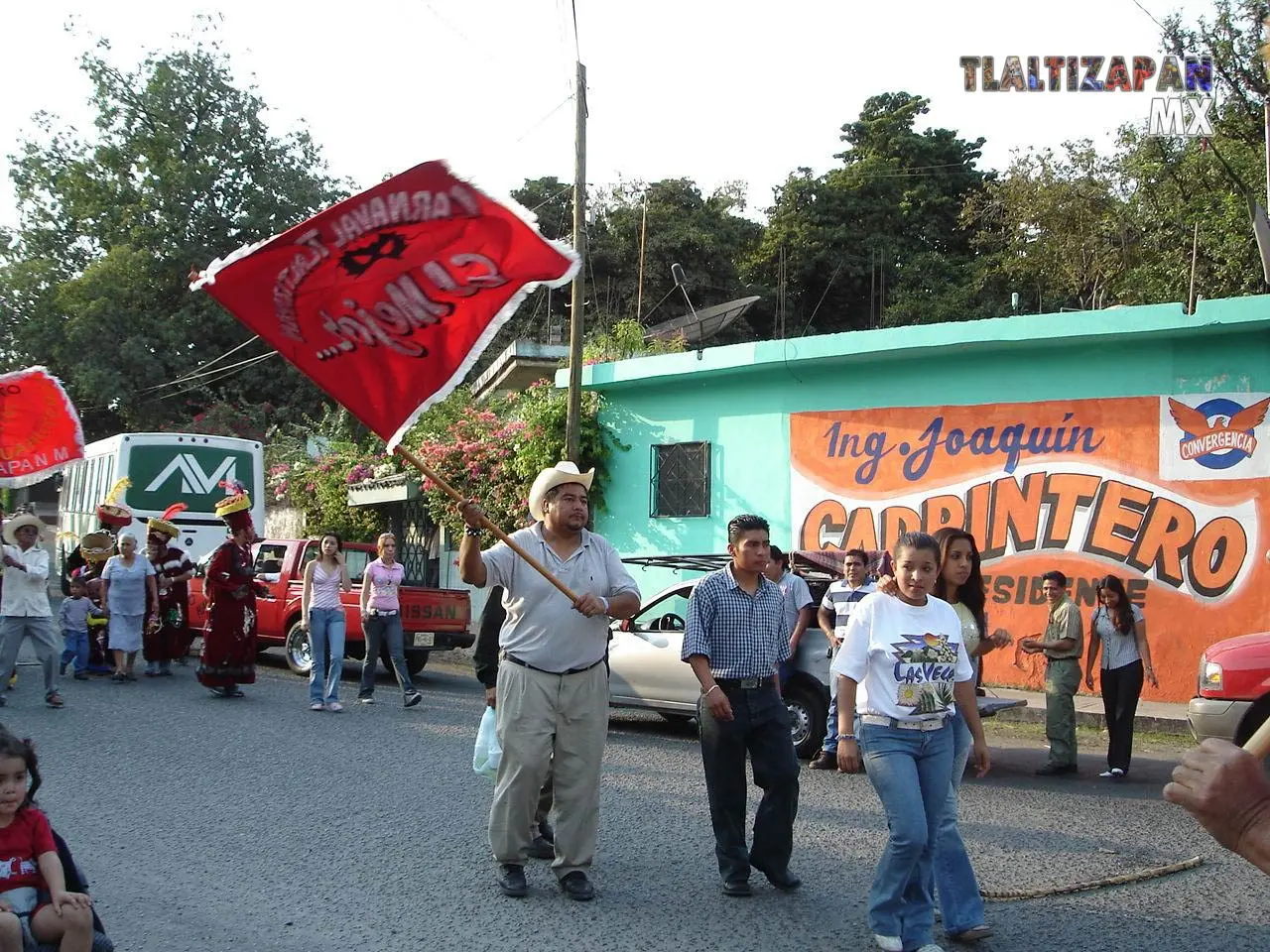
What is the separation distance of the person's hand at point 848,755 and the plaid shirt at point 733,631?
0.98 m

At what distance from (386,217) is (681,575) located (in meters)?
13.2

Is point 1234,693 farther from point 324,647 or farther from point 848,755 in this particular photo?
point 324,647

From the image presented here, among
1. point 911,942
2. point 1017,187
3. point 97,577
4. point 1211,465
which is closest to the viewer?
point 911,942

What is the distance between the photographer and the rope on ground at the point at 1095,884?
6.38 m

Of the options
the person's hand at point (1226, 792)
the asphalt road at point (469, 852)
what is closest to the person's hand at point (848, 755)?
the asphalt road at point (469, 852)

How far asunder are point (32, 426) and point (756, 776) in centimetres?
849

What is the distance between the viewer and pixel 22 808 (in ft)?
14.1

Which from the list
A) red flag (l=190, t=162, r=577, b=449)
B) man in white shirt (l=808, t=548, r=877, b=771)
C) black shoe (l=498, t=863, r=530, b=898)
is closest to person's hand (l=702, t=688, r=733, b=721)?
black shoe (l=498, t=863, r=530, b=898)

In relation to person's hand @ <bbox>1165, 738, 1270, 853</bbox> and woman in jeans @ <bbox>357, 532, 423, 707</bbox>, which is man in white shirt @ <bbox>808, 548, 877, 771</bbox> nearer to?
woman in jeans @ <bbox>357, 532, 423, 707</bbox>

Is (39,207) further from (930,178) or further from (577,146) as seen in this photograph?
(577,146)

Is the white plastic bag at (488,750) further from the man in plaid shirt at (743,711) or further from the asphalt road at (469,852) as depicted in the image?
the man in plaid shirt at (743,711)

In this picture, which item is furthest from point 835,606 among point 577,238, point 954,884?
point 577,238

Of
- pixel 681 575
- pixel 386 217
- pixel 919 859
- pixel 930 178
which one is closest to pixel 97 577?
pixel 681 575

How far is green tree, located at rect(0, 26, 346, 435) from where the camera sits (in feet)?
130
